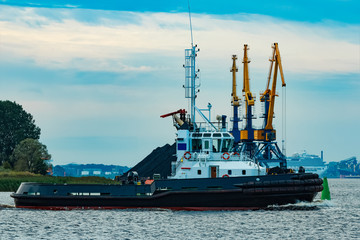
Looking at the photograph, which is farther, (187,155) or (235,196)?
(187,155)

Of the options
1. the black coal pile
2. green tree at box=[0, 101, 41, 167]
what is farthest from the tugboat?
green tree at box=[0, 101, 41, 167]

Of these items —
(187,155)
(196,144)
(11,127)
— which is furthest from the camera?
(11,127)

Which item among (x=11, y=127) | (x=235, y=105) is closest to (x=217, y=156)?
(x=11, y=127)

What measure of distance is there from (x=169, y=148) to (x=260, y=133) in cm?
4681

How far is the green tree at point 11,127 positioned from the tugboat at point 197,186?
57.8 m

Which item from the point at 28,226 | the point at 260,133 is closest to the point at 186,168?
the point at 28,226

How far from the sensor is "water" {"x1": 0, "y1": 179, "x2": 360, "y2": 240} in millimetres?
33812

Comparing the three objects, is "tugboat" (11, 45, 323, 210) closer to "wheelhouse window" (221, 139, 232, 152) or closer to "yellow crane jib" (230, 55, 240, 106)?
"wheelhouse window" (221, 139, 232, 152)

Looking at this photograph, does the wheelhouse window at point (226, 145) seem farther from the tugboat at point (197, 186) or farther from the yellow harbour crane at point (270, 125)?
the yellow harbour crane at point (270, 125)

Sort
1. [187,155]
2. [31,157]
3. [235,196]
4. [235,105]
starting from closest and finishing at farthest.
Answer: [235,196], [187,155], [31,157], [235,105]

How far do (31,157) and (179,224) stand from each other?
186ft

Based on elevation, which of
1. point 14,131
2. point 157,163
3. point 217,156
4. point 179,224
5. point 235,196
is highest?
point 14,131

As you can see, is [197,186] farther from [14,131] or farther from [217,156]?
[14,131]

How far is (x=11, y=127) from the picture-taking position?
3994 inches
